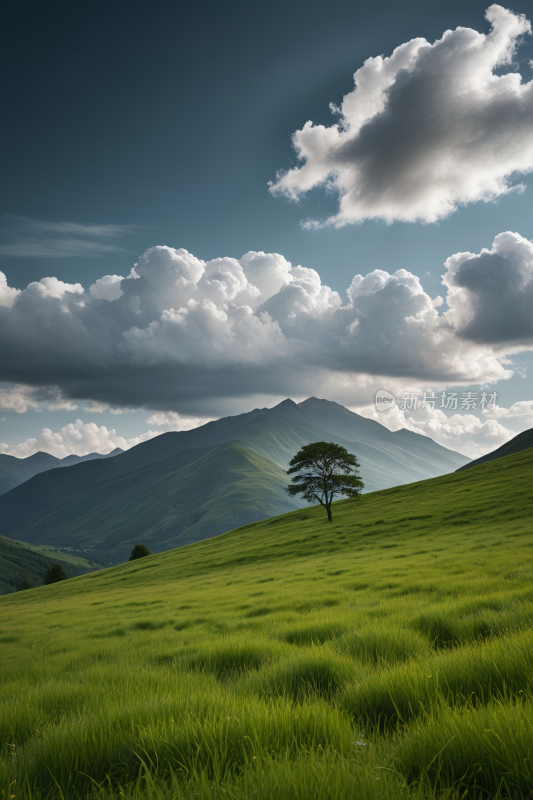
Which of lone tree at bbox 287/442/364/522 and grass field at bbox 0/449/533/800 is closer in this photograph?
grass field at bbox 0/449/533/800

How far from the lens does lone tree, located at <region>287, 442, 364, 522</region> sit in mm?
62750

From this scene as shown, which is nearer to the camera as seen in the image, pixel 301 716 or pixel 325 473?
pixel 301 716

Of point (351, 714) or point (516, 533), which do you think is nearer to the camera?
point (351, 714)

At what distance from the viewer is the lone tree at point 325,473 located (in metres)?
62.8

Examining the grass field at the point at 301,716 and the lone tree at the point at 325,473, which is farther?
the lone tree at the point at 325,473

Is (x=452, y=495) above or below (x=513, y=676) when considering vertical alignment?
below

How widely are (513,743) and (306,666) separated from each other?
8.86 ft

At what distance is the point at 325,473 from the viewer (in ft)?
209

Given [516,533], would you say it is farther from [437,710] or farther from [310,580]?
[437,710]

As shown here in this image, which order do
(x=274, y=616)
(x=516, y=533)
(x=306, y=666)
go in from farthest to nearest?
(x=516, y=533), (x=274, y=616), (x=306, y=666)

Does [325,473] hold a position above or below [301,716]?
below

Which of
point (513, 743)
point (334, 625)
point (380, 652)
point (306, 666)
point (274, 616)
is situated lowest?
point (274, 616)

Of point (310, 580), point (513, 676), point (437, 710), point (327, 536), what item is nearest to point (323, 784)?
point (437, 710)

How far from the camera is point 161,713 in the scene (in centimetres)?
327
